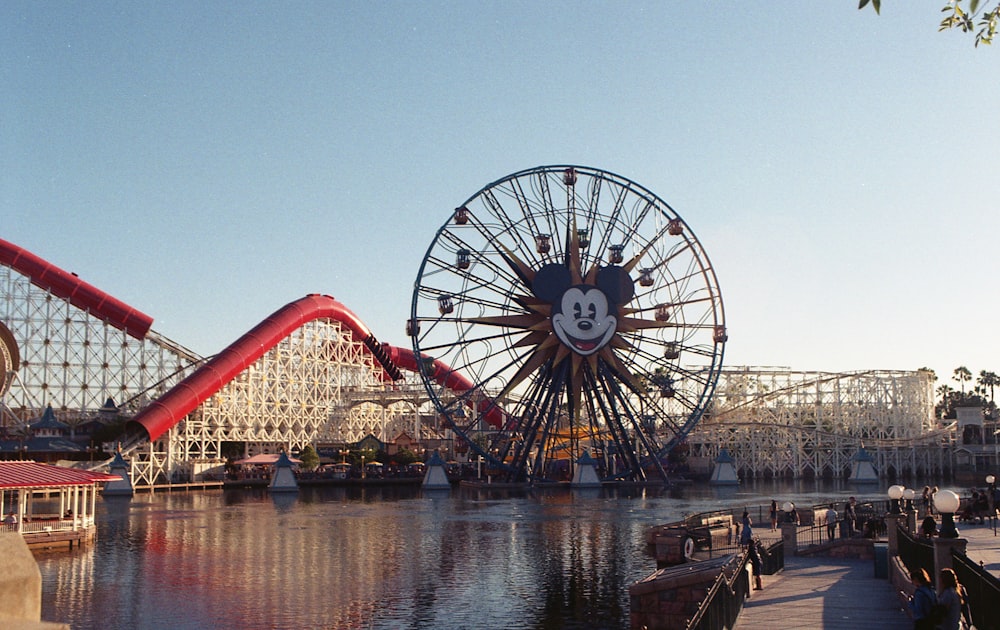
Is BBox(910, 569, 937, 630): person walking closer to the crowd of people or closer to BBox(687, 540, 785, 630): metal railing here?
the crowd of people

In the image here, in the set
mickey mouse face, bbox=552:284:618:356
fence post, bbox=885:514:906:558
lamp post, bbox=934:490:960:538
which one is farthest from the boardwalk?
mickey mouse face, bbox=552:284:618:356

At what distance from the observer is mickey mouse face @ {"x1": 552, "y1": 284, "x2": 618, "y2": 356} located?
6650 centimetres

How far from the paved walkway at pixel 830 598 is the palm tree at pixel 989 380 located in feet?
457

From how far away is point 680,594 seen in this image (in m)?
21.0

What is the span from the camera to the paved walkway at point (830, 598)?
53.3 ft

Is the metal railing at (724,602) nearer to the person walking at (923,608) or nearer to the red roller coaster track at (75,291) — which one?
the person walking at (923,608)

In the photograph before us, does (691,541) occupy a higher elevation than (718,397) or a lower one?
lower

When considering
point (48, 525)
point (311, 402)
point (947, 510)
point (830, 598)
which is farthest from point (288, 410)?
point (947, 510)

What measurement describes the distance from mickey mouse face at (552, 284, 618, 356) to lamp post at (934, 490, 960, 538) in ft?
165

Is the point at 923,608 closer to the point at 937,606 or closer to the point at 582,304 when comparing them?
the point at 937,606

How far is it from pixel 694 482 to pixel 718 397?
65.4 ft

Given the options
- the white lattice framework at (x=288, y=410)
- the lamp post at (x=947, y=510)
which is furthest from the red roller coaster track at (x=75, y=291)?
the lamp post at (x=947, y=510)

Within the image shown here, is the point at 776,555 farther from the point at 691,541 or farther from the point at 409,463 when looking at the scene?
the point at 409,463

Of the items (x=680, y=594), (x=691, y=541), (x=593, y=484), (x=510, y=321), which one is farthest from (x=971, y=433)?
(x=680, y=594)
